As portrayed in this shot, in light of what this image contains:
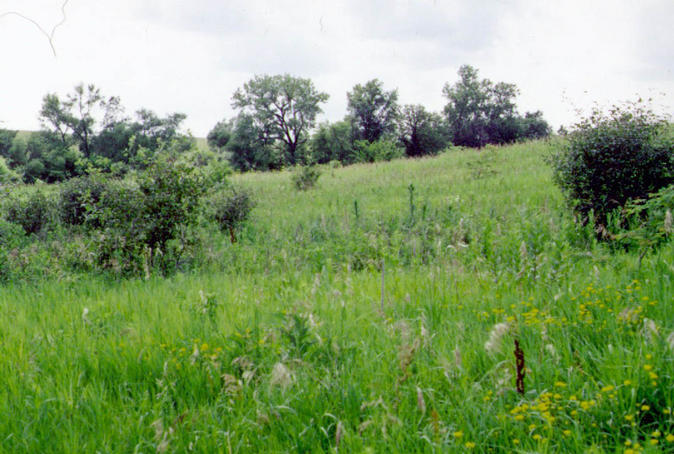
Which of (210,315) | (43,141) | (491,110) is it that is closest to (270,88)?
(43,141)

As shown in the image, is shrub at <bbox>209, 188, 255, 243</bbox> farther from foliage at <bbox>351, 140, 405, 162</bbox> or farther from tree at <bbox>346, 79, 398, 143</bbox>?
tree at <bbox>346, 79, 398, 143</bbox>

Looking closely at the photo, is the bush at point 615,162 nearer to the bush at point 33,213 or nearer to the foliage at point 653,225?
the foliage at point 653,225

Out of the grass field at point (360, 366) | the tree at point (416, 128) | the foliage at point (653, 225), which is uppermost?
the tree at point (416, 128)

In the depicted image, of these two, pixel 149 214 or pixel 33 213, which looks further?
pixel 33 213

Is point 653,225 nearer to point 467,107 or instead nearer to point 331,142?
point 331,142

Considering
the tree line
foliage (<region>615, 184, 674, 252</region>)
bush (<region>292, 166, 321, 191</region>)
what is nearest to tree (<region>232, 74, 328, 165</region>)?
the tree line

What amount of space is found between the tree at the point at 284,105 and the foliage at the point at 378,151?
337 inches

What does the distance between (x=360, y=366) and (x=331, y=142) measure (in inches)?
2414

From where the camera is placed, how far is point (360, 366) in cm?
279

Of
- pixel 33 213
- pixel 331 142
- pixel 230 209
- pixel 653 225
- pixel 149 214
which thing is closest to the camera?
pixel 653 225

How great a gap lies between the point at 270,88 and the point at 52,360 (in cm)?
6229

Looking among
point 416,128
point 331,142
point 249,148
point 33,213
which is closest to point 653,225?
point 33,213

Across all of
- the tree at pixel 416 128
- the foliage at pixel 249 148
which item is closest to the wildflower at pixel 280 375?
the foliage at pixel 249 148

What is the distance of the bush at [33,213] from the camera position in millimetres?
14586
